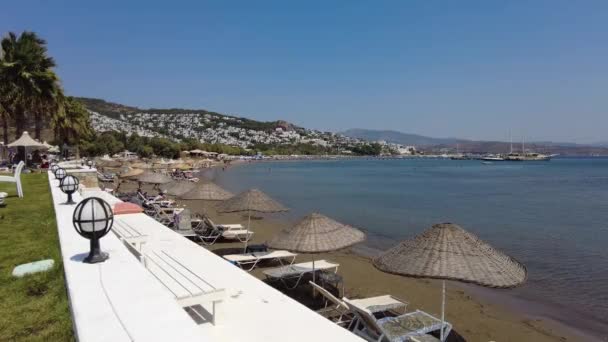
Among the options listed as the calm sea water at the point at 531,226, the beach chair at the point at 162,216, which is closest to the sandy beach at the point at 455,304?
the calm sea water at the point at 531,226

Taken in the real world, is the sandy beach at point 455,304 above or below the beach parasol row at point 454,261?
below

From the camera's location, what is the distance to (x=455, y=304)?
26.5 feet

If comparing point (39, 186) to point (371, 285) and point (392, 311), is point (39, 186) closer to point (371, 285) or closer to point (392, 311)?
point (371, 285)

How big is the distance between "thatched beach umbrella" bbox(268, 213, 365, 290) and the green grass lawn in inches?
133

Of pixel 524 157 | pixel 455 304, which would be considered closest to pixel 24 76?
pixel 455 304

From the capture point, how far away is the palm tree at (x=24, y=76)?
22.5 meters

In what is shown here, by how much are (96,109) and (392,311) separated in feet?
608

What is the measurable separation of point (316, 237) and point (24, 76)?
2303 cm

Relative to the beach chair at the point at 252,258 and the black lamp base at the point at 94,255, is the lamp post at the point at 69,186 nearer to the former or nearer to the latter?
the beach chair at the point at 252,258

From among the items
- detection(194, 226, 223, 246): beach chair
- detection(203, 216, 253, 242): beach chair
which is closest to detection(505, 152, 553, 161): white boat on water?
detection(203, 216, 253, 242): beach chair

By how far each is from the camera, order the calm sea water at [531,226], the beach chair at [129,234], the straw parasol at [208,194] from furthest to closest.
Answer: the straw parasol at [208,194] < the calm sea water at [531,226] < the beach chair at [129,234]

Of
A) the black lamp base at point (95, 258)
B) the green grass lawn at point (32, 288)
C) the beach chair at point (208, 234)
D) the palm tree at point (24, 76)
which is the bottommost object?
the beach chair at point (208, 234)

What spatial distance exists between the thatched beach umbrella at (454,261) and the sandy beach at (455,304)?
7.66 ft

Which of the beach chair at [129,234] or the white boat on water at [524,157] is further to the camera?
the white boat on water at [524,157]
